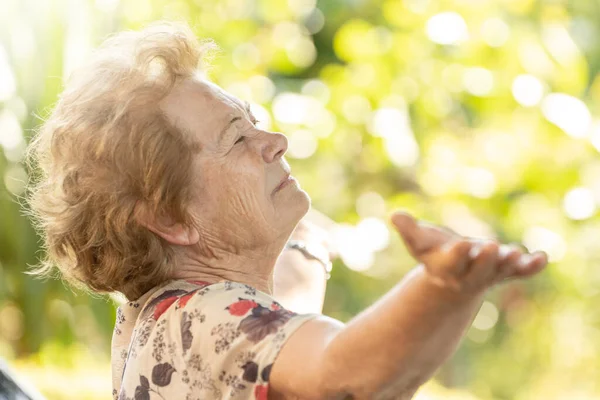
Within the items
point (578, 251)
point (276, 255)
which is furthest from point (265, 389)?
point (578, 251)

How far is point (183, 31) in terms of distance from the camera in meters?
1.24

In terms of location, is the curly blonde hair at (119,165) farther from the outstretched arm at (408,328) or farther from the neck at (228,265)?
Answer: the outstretched arm at (408,328)

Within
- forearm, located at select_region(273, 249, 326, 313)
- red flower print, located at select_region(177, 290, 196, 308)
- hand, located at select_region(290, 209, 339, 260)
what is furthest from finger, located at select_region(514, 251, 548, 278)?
hand, located at select_region(290, 209, 339, 260)

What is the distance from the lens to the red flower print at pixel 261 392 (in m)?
0.88

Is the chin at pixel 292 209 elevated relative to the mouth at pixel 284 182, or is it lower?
lower

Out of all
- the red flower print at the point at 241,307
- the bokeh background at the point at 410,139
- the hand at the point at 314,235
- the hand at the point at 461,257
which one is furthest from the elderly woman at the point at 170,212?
the bokeh background at the point at 410,139

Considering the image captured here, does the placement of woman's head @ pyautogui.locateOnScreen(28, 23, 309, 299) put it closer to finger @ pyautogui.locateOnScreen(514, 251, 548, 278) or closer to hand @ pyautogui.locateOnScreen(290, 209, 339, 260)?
hand @ pyautogui.locateOnScreen(290, 209, 339, 260)

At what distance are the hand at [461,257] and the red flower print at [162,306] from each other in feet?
1.38

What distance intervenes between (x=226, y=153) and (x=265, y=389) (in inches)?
13.9

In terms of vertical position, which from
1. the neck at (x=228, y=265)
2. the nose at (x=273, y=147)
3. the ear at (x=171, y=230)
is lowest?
the neck at (x=228, y=265)

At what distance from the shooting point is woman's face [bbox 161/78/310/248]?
1.11 meters

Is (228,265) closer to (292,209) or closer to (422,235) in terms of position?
(292,209)

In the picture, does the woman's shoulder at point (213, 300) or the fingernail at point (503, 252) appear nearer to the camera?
the fingernail at point (503, 252)

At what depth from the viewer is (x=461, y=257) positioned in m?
0.69
